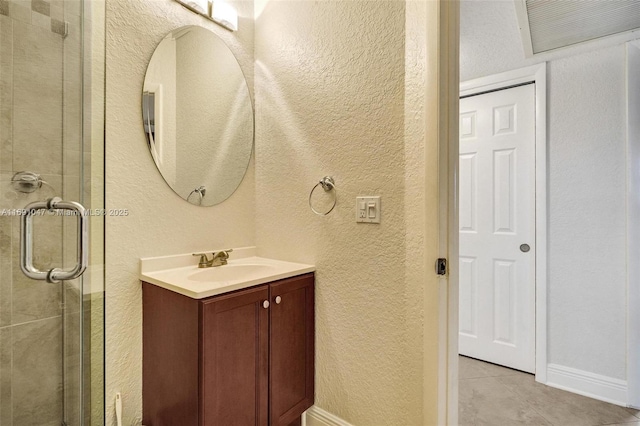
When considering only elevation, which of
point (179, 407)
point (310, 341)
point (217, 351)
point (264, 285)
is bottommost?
point (179, 407)

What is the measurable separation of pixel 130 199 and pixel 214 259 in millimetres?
476

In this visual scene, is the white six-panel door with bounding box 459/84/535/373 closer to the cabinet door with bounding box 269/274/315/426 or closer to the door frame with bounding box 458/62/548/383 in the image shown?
the door frame with bounding box 458/62/548/383

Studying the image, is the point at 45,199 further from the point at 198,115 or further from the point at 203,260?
the point at 198,115

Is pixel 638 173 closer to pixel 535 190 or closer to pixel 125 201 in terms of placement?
pixel 535 190

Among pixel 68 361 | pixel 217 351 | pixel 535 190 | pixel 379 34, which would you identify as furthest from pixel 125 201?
pixel 535 190

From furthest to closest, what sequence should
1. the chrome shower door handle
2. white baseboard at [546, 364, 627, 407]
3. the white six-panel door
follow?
the white six-panel door → white baseboard at [546, 364, 627, 407] → the chrome shower door handle

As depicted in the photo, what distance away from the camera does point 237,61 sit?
1.86 meters

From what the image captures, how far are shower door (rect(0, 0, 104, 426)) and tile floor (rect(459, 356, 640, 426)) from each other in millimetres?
1901

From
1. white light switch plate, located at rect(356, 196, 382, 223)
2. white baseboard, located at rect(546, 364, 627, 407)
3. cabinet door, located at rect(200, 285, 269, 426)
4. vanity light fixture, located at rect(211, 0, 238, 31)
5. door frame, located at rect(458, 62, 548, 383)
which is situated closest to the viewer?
cabinet door, located at rect(200, 285, 269, 426)

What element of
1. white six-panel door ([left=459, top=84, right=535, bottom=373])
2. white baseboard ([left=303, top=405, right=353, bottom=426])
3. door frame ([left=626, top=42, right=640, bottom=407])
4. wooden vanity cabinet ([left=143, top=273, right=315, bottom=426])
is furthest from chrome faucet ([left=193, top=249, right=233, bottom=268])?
door frame ([left=626, top=42, right=640, bottom=407])

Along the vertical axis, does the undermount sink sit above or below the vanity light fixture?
below

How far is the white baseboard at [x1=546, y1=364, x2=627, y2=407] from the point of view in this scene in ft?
6.48

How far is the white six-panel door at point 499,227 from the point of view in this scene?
2316mm

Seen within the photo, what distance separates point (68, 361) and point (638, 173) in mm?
2969
